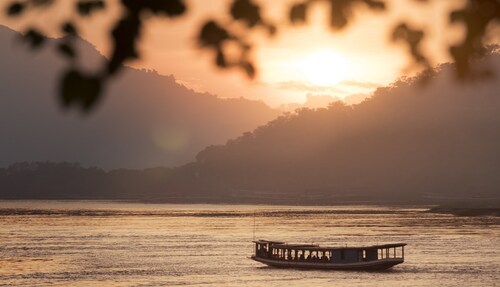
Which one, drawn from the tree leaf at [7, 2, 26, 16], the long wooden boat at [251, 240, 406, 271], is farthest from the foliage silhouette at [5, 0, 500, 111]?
the long wooden boat at [251, 240, 406, 271]

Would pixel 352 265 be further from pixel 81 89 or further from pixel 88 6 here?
pixel 81 89

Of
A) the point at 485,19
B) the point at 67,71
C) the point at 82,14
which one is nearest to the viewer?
the point at 67,71

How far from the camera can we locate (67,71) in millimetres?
6887

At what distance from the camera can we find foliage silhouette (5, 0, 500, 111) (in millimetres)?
6969

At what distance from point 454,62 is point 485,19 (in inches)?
21.0

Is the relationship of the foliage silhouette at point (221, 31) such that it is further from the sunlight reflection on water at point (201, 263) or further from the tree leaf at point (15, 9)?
the sunlight reflection on water at point (201, 263)

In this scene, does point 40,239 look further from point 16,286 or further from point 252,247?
point 16,286

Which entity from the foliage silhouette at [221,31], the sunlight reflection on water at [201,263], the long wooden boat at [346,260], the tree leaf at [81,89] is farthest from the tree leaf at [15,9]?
the long wooden boat at [346,260]

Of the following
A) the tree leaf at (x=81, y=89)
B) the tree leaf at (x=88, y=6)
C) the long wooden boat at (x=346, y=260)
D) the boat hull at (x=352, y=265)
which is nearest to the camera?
the tree leaf at (x=81, y=89)

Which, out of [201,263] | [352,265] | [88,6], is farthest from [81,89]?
[201,263]

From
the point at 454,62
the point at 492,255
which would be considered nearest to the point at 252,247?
the point at 492,255

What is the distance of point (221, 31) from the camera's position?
7.82 metres

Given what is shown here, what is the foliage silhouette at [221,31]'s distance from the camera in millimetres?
6969

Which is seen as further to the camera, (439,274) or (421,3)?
(439,274)
